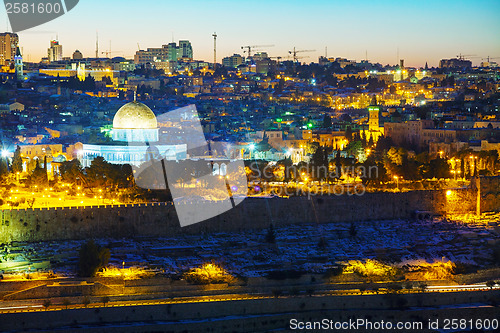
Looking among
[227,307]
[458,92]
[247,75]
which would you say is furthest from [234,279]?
[247,75]

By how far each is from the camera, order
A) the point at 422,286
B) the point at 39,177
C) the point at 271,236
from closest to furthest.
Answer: the point at 422,286 < the point at 271,236 < the point at 39,177

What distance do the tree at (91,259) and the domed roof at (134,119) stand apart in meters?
16.1

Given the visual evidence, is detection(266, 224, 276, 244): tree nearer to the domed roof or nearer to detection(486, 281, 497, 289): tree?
detection(486, 281, 497, 289): tree

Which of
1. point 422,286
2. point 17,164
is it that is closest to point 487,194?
point 422,286

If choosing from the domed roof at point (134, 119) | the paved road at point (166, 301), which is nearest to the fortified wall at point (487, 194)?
the paved road at point (166, 301)

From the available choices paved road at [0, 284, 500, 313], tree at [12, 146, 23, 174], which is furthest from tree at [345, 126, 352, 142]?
paved road at [0, 284, 500, 313]

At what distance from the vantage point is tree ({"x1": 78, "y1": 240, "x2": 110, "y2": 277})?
76.8ft

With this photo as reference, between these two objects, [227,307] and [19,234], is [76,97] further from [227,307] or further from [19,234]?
[227,307]

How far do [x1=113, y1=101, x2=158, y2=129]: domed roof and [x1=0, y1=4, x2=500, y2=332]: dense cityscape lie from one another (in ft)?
0.18

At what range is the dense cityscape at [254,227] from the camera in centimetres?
2167

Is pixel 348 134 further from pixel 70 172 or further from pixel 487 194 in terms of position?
pixel 487 194

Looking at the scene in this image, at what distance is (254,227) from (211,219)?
125 cm

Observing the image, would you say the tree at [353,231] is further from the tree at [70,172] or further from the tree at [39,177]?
→ the tree at [39,177]

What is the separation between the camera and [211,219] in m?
28.5
